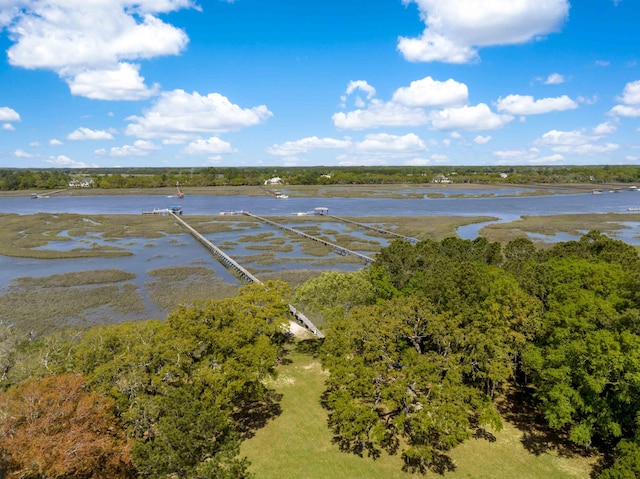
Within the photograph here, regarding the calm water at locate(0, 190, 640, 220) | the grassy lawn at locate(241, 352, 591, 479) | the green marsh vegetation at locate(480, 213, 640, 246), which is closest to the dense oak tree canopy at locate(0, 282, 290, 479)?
the grassy lawn at locate(241, 352, 591, 479)

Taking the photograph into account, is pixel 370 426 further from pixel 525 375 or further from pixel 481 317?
pixel 525 375

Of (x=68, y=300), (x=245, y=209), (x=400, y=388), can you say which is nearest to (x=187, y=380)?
(x=400, y=388)

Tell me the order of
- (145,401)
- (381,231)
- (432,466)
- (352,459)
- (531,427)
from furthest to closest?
1. (381,231)
2. (531,427)
3. (352,459)
4. (432,466)
5. (145,401)

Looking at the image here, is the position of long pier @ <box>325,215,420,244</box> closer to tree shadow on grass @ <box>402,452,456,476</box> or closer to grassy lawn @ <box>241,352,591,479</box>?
grassy lawn @ <box>241,352,591,479</box>

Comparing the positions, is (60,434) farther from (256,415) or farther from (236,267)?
(236,267)

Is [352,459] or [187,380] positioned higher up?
[187,380]

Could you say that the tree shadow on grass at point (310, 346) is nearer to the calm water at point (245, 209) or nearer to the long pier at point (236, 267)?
the long pier at point (236, 267)

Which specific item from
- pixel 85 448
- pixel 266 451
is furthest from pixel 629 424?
pixel 85 448
